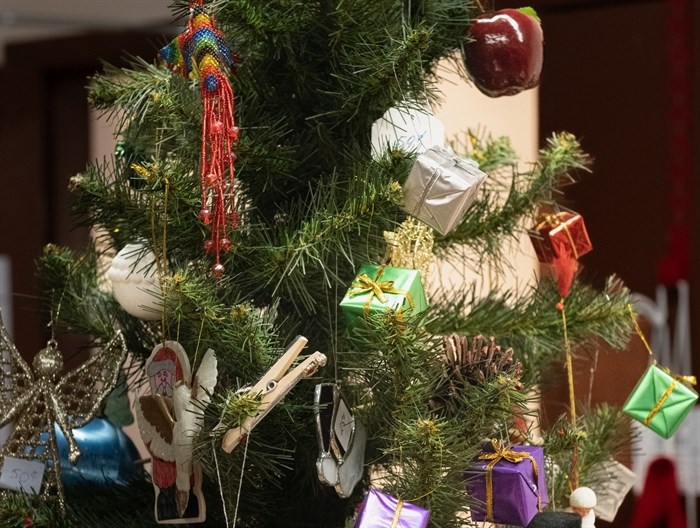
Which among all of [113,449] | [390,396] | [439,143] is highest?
[439,143]

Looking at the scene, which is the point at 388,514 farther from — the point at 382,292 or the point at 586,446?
the point at 586,446

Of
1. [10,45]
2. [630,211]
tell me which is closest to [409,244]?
[630,211]

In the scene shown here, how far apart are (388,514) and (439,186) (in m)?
0.22

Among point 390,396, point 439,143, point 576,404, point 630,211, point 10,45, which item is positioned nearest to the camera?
point 390,396

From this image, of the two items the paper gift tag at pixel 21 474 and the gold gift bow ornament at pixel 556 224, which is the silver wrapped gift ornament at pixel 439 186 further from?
the paper gift tag at pixel 21 474

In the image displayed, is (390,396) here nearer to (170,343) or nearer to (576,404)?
(170,343)

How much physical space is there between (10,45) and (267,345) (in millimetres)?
1580

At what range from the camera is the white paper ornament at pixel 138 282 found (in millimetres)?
779

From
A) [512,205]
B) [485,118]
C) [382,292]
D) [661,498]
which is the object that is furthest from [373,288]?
[661,498]

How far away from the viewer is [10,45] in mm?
2090

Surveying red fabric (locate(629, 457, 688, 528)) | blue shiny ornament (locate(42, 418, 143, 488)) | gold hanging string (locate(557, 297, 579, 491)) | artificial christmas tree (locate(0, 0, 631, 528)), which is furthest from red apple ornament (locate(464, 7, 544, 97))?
red fabric (locate(629, 457, 688, 528))

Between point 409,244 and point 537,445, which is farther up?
point 409,244

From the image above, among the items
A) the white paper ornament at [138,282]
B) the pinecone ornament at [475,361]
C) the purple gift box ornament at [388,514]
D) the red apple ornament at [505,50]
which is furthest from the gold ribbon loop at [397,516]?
the red apple ornament at [505,50]

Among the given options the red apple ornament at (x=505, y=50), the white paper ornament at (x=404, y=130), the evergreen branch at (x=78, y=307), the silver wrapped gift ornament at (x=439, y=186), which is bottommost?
the evergreen branch at (x=78, y=307)
